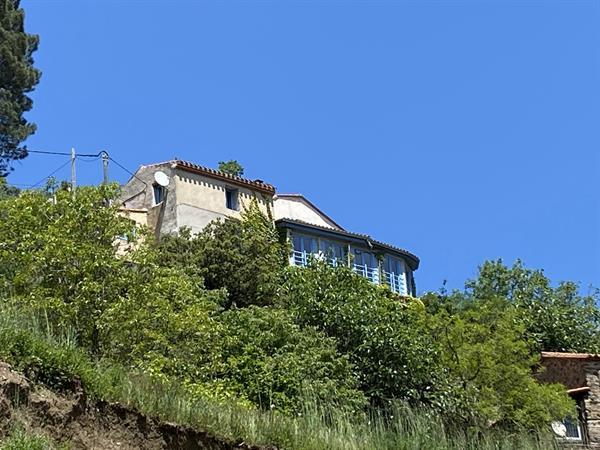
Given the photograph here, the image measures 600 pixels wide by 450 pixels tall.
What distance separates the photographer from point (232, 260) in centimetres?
3031

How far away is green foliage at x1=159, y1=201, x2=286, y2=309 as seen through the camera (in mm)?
29688

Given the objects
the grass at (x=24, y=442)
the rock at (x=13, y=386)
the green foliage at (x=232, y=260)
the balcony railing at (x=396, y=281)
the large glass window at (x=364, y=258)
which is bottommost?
the grass at (x=24, y=442)

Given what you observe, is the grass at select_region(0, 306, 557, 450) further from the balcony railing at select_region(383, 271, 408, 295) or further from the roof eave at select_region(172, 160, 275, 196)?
the balcony railing at select_region(383, 271, 408, 295)

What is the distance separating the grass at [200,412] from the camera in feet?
37.7

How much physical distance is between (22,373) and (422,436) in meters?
8.34

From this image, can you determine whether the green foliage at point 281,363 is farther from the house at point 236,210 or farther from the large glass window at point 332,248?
the large glass window at point 332,248

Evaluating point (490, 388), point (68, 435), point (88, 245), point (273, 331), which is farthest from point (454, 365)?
point (68, 435)

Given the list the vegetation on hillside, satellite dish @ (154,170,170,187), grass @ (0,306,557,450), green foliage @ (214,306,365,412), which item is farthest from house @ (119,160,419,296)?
grass @ (0,306,557,450)

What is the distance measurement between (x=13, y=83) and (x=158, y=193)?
41.5 feet

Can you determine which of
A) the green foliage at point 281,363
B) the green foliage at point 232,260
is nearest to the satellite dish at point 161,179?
the green foliage at point 232,260

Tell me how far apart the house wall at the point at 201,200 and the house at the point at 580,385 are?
14722 mm

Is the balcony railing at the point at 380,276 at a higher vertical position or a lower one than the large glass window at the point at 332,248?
lower

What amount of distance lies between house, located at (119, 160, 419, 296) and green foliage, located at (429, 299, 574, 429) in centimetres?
956

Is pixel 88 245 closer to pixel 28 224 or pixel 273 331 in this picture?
pixel 28 224
